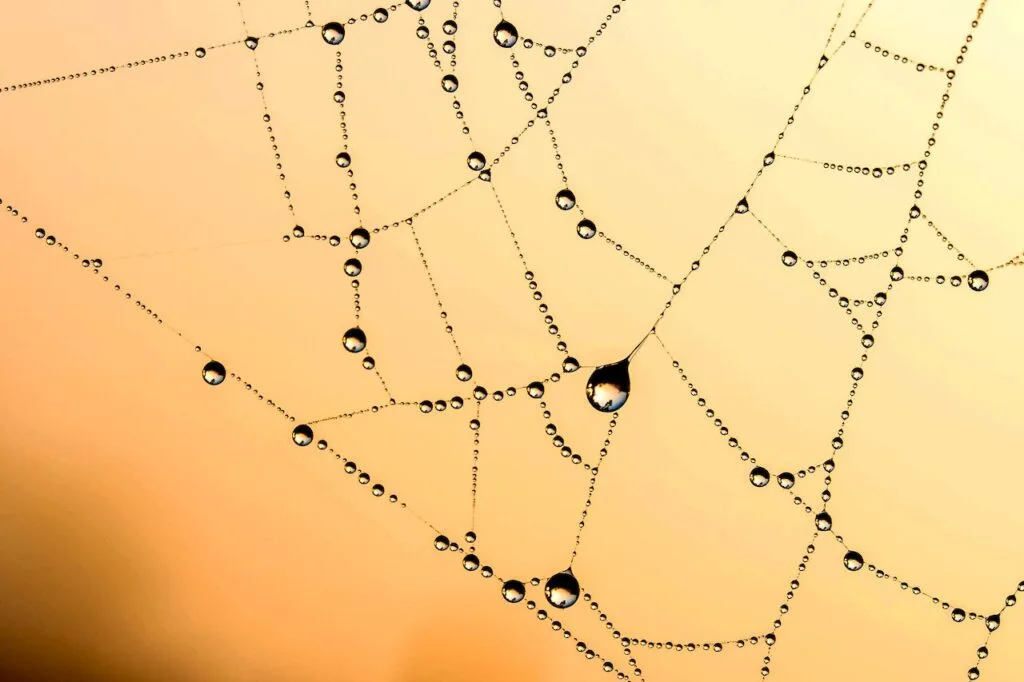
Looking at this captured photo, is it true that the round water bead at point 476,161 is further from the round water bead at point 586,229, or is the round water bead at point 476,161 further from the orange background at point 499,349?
the round water bead at point 586,229

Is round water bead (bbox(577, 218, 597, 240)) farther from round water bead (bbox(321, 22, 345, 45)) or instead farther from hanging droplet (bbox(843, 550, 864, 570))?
hanging droplet (bbox(843, 550, 864, 570))

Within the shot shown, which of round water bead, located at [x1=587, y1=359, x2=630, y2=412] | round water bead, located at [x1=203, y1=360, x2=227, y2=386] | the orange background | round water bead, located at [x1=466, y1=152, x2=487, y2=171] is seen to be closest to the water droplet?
the orange background

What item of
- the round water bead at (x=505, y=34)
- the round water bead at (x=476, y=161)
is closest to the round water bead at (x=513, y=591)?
the round water bead at (x=476, y=161)

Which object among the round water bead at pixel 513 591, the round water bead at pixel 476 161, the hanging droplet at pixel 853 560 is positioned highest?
the round water bead at pixel 476 161

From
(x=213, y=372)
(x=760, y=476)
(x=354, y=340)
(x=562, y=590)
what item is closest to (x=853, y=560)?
(x=760, y=476)

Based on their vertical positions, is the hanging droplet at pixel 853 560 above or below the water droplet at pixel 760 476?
below

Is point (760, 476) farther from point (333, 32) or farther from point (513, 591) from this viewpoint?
point (333, 32)

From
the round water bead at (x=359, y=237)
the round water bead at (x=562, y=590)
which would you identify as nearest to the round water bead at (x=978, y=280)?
the round water bead at (x=562, y=590)

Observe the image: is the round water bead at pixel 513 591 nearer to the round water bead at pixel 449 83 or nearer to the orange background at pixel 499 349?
the orange background at pixel 499 349
